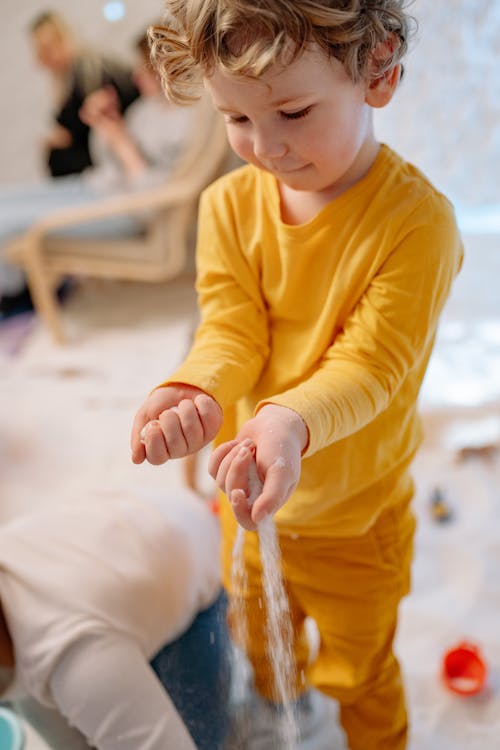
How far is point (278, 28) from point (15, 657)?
77 centimetres

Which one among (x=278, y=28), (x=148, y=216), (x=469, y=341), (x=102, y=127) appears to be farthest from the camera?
(x=102, y=127)

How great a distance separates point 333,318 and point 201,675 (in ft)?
1.96

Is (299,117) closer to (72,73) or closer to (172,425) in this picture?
(172,425)

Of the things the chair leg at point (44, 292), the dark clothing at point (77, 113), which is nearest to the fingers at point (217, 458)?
the chair leg at point (44, 292)

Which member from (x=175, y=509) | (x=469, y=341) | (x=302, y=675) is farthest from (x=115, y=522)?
(x=469, y=341)

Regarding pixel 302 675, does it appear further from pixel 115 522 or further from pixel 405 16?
pixel 405 16

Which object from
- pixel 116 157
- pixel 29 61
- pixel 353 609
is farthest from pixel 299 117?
pixel 29 61

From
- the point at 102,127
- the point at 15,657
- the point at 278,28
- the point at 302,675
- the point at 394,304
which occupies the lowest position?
the point at 302,675

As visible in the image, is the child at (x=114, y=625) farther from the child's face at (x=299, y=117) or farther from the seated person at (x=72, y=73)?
the seated person at (x=72, y=73)

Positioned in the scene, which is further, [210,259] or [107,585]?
[107,585]

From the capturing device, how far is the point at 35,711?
957mm

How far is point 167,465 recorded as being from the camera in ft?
6.28

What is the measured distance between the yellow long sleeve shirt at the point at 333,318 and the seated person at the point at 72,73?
8.60ft

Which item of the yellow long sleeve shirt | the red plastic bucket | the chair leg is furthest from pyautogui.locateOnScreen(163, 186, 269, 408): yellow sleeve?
the chair leg
